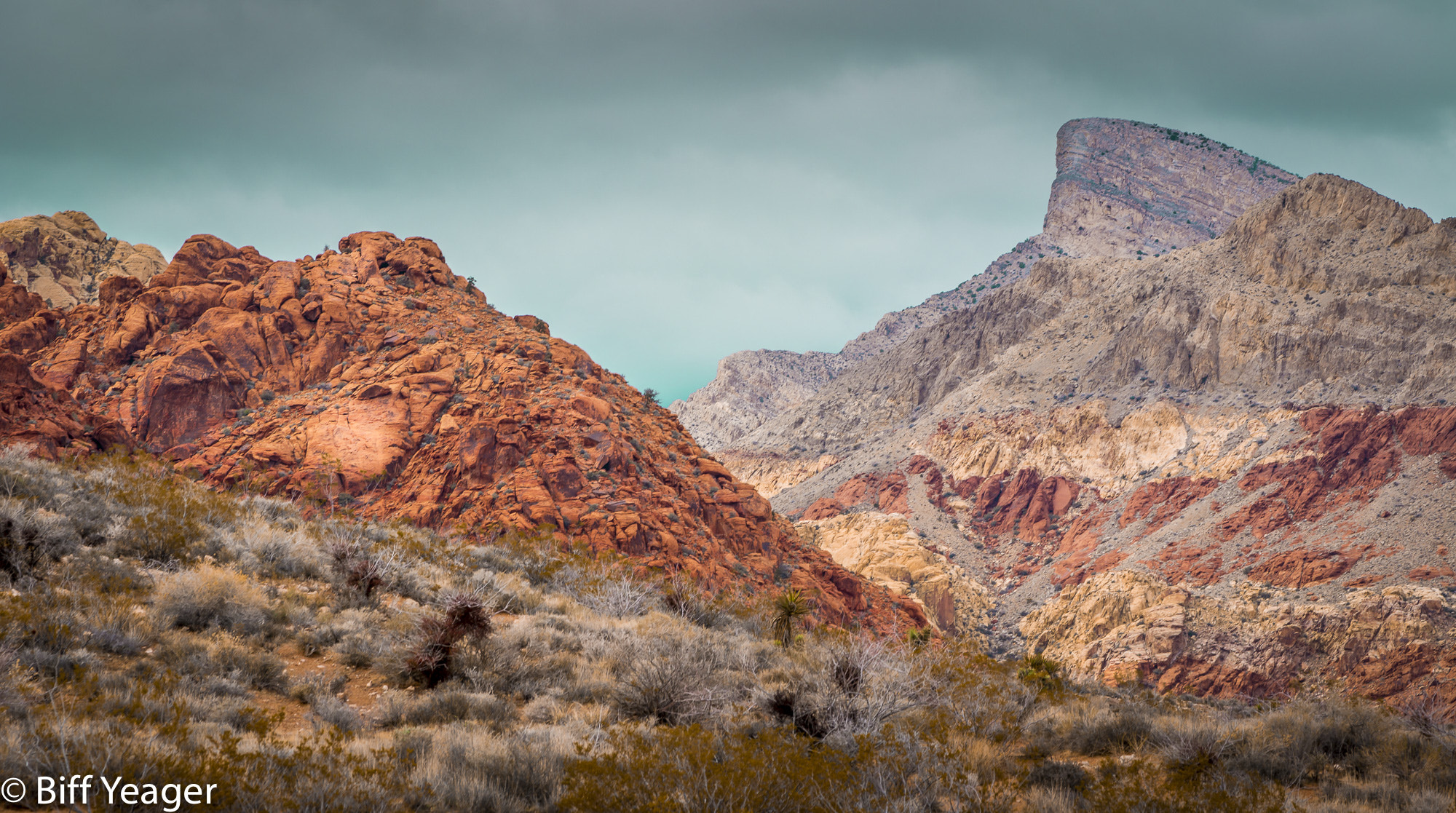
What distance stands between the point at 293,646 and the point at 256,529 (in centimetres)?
422

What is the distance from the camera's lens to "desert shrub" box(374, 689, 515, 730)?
7.20 m

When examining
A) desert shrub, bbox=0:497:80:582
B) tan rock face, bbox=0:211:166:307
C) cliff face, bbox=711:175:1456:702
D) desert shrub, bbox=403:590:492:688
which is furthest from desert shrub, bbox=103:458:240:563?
tan rock face, bbox=0:211:166:307

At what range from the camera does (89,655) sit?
21.2 ft

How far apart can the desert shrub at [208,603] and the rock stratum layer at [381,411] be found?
14.4 m

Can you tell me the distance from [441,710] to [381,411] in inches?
968

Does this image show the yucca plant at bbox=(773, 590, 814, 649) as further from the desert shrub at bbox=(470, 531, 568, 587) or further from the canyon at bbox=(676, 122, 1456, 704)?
the canyon at bbox=(676, 122, 1456, 704)

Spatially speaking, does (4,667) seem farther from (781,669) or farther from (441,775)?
(781,669)

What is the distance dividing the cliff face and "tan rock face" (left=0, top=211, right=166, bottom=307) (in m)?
68.3

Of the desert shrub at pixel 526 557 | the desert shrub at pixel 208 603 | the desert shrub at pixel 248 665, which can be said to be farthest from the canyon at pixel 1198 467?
the desert shrub at pixel 208 603

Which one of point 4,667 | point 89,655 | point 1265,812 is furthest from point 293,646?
point 1265,812

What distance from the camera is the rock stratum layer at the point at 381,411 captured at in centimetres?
2492

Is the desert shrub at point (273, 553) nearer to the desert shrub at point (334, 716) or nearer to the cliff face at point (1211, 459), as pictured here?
the desert shrub at point (334, 716)

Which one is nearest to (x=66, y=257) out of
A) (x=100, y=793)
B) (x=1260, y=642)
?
(x=100, y=793)

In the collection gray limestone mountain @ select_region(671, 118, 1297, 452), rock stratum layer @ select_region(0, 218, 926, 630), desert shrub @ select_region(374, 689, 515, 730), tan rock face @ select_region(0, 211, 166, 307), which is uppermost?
gray limestone mountain @ select_region(671, 118, 1297, 452)
